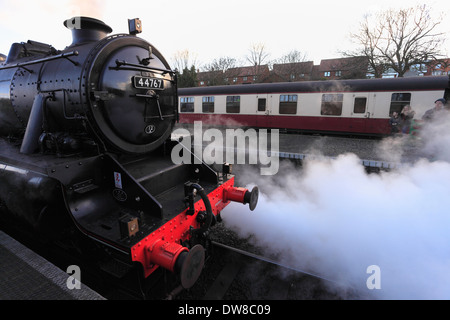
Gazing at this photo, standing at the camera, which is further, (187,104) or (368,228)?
(187,104)

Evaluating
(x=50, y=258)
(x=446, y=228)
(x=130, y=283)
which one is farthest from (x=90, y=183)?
(x=446, y=228)

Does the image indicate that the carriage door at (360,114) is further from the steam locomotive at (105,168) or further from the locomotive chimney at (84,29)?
the locomotive chimney at (84,29)

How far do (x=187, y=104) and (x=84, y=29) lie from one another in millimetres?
13220

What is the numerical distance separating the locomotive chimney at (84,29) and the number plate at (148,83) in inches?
34.2

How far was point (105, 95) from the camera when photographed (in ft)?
8.21

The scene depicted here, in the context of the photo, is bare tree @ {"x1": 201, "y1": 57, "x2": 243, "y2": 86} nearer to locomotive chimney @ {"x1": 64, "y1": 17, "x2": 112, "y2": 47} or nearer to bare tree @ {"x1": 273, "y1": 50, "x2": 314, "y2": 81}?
bare tree @ {"x1": 273, "y1": 50, "x2": 314, "y2": 81}

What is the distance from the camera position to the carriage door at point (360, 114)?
36.1ft

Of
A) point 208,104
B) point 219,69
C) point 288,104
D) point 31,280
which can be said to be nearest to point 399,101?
point 288,104

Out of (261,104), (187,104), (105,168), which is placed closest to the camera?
(105,168)

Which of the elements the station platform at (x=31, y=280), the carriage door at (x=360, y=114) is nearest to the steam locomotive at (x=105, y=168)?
the station platform at (x=31, y=280)

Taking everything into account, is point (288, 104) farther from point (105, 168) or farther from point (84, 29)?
point (105, 168)

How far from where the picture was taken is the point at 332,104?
11633 mm
